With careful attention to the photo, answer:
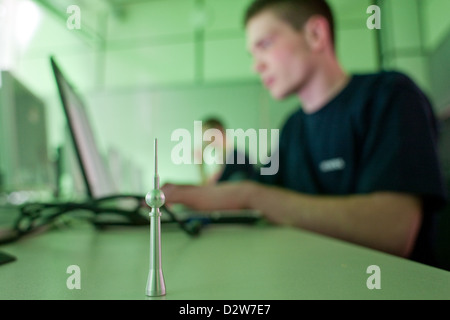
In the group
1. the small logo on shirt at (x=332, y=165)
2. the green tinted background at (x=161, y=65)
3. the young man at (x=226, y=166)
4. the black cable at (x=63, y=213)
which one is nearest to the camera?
the black cable at (x=63, y=213)

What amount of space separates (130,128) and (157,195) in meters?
2.83

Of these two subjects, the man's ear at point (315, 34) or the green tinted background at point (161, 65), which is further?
the green tinted background at point (161, 65)

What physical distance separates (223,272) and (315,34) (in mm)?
859

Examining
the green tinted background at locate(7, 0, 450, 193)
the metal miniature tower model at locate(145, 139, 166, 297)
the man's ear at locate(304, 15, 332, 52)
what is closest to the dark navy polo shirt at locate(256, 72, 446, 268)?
the man's ear at locate(304, 15, 332, 52)

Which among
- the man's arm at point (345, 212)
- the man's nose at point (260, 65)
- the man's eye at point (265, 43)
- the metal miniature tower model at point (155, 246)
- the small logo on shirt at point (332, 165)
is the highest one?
the man's eye at point (265, 43)

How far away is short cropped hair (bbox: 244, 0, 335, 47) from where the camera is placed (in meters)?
0.91

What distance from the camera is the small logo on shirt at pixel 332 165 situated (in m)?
0.76

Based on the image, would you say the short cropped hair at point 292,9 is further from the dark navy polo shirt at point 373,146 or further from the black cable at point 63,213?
the black cable at point 63,213

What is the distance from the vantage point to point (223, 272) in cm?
24

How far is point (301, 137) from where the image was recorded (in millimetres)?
994

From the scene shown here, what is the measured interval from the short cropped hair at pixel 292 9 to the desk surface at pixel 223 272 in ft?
2.41

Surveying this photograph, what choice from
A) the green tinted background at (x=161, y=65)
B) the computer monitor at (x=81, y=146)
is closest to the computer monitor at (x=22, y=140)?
the computer monitor at (x=81, y=146)

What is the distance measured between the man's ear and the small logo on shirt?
0.34 m

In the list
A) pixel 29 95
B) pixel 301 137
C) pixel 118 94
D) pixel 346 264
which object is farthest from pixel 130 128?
pixel 346 264
